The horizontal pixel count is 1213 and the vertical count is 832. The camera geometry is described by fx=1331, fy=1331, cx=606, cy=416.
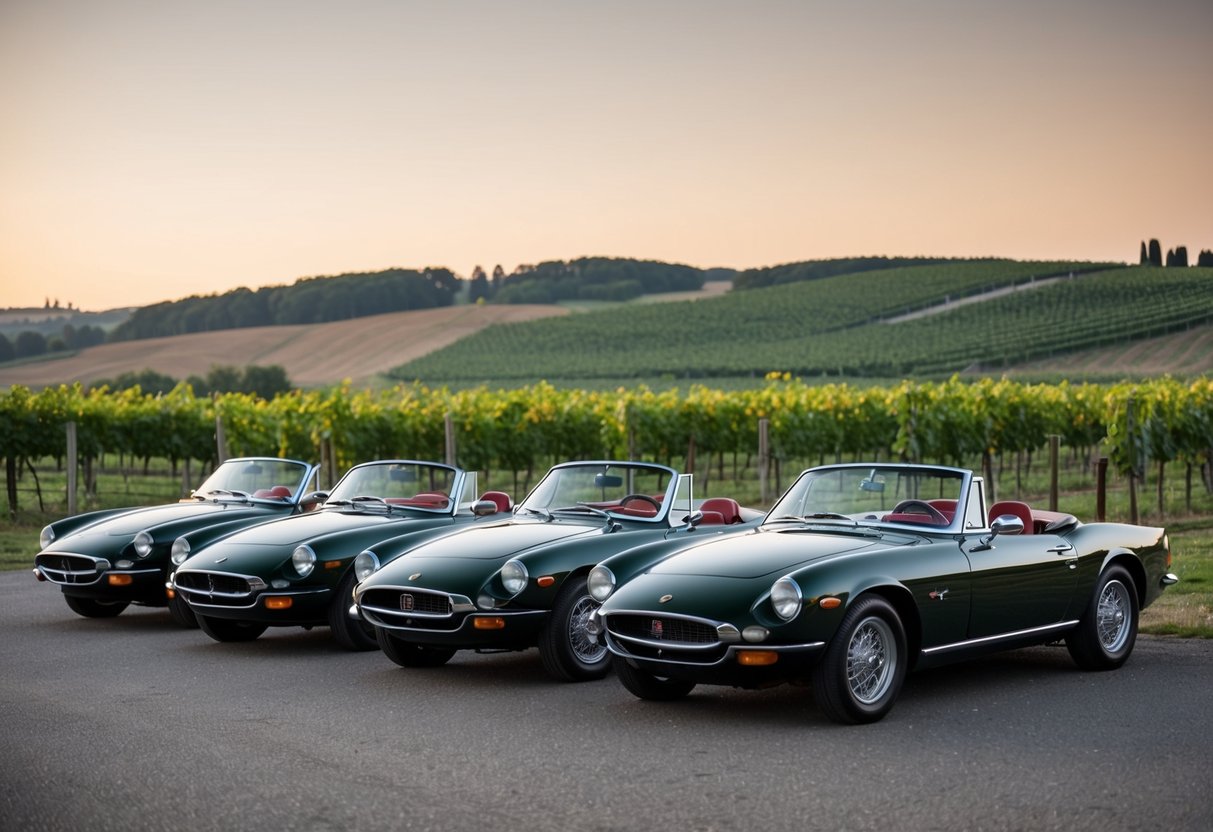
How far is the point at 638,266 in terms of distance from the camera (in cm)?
11806

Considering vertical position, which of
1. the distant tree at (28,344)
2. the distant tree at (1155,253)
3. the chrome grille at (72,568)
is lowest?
the chrome grille at (72,568)

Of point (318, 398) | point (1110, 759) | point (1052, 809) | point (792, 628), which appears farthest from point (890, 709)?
point (318, 398)

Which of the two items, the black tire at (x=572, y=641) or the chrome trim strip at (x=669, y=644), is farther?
the black tire at (x=572, y=641)

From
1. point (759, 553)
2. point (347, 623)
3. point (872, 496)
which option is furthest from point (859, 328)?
point (759, 553)

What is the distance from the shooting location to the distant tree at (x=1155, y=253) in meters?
92.4

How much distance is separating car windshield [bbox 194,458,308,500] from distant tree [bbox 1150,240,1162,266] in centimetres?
8896

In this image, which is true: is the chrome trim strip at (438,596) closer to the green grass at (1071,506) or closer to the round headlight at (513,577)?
the round headlight at (513,577)

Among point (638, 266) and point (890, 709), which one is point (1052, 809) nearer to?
point (890, 709)

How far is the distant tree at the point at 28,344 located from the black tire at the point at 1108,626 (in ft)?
300

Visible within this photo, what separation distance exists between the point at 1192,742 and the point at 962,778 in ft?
4.98

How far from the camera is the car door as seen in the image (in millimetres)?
8148

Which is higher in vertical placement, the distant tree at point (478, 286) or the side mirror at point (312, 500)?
the distant tree at point (478, 286)

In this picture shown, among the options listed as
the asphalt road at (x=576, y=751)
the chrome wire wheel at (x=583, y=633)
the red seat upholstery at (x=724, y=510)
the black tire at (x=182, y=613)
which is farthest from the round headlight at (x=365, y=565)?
the red seat upholstery at (x=724, y=510)

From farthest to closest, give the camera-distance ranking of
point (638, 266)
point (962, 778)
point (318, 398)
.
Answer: point (638, 266), point (318, 398), point (962, 778)
